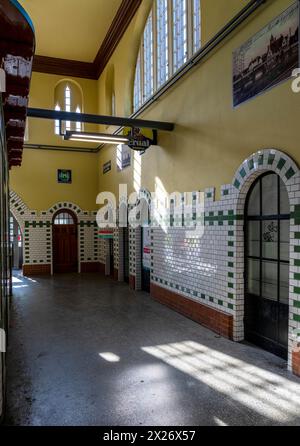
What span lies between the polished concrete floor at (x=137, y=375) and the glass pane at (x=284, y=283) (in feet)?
2.73

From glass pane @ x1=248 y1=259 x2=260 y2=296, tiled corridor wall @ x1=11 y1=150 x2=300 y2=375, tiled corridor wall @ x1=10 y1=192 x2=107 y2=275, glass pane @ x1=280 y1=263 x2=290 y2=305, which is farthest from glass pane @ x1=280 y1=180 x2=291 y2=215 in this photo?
tiled corridor wall @ x1=10 y1=192 x2=107 y2=275

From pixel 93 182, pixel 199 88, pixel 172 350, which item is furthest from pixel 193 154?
pixel 93 182

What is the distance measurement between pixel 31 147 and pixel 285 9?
33.6 ft

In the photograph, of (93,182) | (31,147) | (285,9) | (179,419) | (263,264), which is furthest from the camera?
(93,182)

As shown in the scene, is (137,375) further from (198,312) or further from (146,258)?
(146,258)

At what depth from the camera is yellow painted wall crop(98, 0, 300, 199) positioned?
423 centimetres

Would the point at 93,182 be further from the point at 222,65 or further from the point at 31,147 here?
the point at 222,65

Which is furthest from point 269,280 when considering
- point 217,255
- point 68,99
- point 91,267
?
point 68,99

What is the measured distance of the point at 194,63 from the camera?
596 centimetres

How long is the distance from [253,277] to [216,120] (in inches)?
104

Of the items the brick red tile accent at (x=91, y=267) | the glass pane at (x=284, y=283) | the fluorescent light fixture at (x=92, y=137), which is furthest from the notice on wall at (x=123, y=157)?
the glass pane at (x=284, y=283)

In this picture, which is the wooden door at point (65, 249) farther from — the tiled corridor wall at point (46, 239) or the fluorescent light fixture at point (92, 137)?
the fluorescent light fixture at point (92, 137)

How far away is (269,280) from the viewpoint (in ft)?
15.3

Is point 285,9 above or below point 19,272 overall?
above
